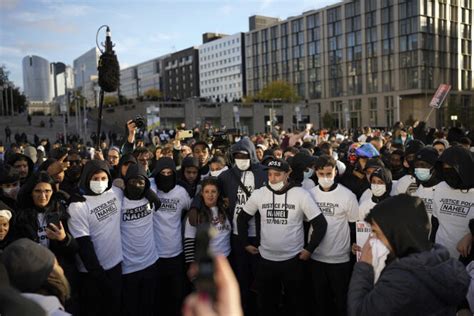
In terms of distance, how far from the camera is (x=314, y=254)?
16.8ft

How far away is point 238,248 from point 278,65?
9236 cm

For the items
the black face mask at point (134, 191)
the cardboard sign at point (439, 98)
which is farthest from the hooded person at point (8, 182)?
the cardboard sign at point (439, 98)

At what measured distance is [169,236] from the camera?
17.3 feet

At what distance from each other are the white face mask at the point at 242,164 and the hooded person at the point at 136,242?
4.51 ft

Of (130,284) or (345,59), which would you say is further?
(345,59)

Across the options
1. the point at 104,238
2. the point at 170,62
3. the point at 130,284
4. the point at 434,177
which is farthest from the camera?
the point at 170,62

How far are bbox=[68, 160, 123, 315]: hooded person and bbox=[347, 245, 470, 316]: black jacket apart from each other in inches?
112

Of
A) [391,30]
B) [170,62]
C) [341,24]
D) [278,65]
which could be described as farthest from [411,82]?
[170,62]

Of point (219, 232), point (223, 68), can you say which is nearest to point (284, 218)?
point (219, 232)

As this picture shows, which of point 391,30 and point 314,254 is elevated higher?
point 391,30

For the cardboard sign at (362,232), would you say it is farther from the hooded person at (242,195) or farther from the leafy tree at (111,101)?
the leafy tree at (111,101)

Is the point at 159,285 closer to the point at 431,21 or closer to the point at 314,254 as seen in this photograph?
the point at 314,254

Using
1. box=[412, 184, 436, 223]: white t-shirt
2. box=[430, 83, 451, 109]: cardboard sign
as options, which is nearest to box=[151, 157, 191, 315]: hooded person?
box=[412, 184, 436, 223]: white t-shirt

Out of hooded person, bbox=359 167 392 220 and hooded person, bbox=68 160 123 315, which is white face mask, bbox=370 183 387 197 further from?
hooded person, bbox=68 160 123 315
